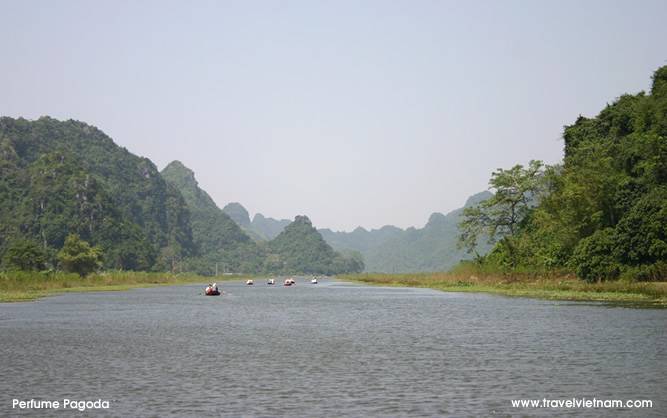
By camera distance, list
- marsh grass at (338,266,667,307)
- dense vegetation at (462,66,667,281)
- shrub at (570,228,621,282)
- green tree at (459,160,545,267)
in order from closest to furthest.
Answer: marsh grass at (338,266,667,307), dense vegetation at (462,66,667,281), shrub at (570,228,621,282), green tree at (459,160,545,267)

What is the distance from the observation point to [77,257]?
154125mm

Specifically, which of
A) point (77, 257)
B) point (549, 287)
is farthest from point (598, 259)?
point (77, 257)

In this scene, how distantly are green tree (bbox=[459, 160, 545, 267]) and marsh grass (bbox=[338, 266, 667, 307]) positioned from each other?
23.7 feet

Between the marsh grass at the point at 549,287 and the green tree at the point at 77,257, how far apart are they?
7180 centimetres

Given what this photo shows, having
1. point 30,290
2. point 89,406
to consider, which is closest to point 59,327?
point 89,406

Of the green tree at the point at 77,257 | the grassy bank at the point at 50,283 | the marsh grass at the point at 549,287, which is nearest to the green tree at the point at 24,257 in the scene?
the grassy bank at the point at 50,283

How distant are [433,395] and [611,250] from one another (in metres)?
59.4

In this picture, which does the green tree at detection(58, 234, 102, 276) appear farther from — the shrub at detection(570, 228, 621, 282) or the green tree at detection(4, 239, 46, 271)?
the shrub at detection(570, 228, 621, 282)

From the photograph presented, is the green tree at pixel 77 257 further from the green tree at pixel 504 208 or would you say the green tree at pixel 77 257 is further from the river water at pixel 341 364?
the river water at pixel 341 364

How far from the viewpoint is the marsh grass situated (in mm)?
67062

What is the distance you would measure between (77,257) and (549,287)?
10459 centimetres

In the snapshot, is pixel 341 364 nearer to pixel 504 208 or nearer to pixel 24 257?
pixel 504 208

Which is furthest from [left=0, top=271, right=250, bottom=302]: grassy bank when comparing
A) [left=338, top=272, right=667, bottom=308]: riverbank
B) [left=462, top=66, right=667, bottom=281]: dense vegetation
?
[left=462, top=66, right=667, bottom=281]: dense vegetation

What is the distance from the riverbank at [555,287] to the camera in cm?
6669
